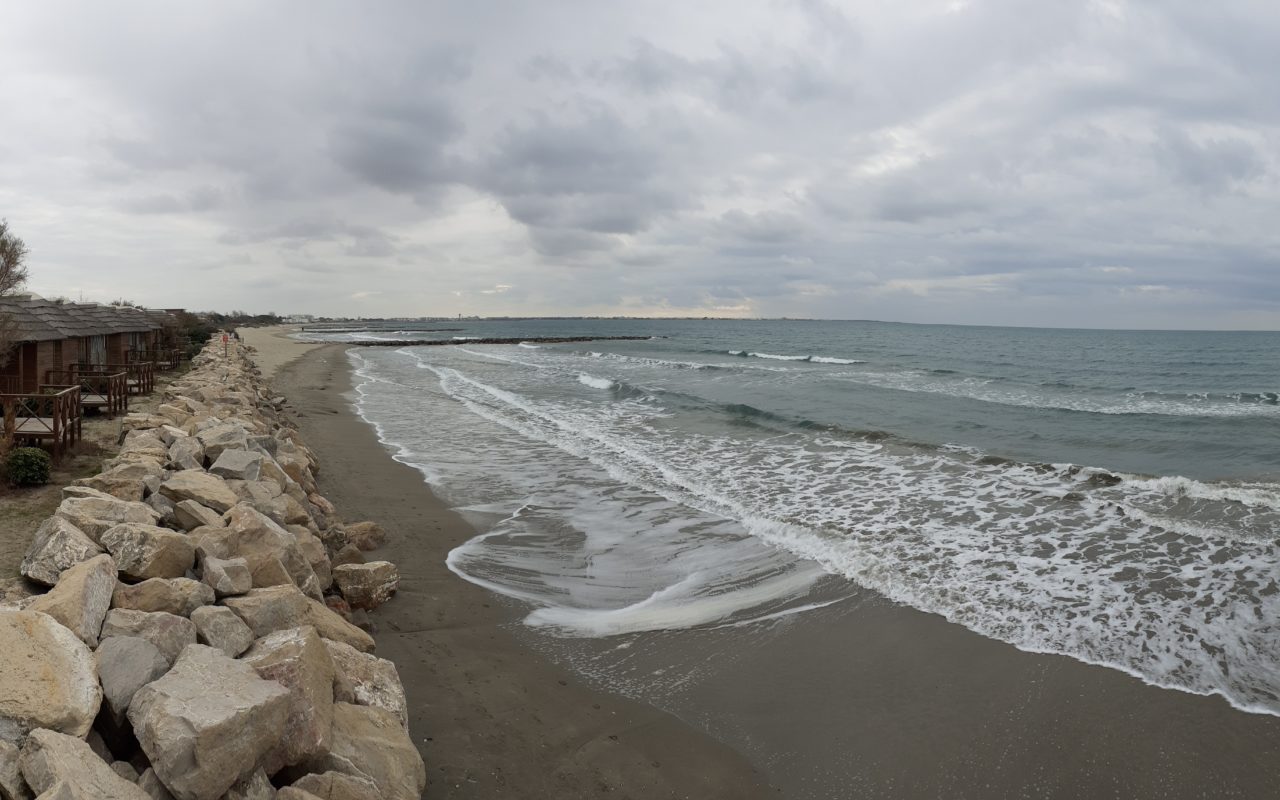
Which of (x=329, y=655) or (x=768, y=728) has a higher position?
(x=329, y=655)

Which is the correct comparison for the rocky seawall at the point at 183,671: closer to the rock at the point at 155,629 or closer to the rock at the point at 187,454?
the rock at the point at 155,629

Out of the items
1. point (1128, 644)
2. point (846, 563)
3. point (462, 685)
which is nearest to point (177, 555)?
point (462, 685)

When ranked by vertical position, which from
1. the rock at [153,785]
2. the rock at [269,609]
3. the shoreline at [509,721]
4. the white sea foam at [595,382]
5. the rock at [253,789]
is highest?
the white sea foam at [595,382]

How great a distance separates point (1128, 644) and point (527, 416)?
1739cm

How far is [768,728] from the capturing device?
17.6 ft

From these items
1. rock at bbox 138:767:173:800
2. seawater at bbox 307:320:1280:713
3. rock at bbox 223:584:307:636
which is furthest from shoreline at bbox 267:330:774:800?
rock at bbox 138:767:173:800

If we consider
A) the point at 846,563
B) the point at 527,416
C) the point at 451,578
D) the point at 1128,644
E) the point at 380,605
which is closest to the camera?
the point at 1128,644

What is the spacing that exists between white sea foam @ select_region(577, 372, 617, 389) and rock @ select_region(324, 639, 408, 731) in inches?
1054

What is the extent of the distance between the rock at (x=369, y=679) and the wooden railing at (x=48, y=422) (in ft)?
26.7

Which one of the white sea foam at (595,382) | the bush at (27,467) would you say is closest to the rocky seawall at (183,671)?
the bush at (27,467)

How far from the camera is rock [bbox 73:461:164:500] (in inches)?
251

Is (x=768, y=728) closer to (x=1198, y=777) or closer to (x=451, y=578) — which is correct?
(x=1198, y=777)

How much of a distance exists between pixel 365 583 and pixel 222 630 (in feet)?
9.19

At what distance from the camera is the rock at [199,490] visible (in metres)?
6.62
